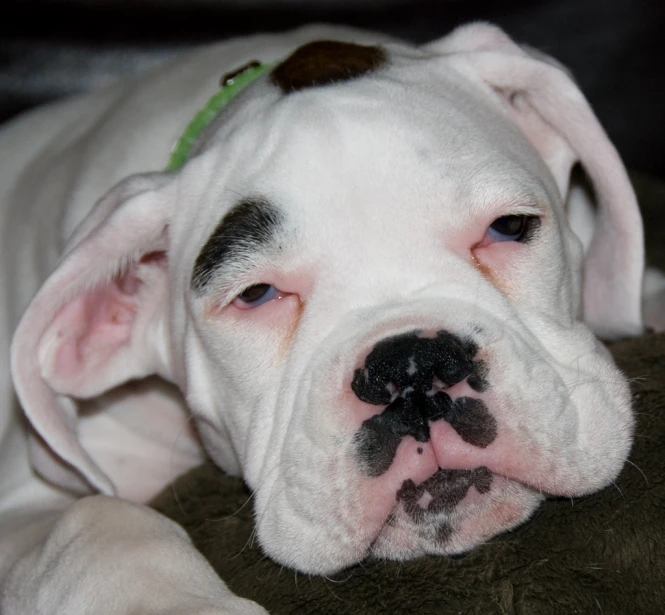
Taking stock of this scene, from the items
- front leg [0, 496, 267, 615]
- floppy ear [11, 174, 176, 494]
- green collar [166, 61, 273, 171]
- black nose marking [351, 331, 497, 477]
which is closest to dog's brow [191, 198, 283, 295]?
floppy ear [11, 174, 176, 494]

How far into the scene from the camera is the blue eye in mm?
2025

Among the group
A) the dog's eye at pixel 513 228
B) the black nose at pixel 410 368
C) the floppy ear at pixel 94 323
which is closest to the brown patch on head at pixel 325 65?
the floppy ear at pixel 94 323

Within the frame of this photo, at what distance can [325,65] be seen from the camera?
7.54 feet

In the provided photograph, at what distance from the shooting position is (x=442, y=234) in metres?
1.96

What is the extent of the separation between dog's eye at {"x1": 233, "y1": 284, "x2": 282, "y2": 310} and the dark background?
6.60 feet

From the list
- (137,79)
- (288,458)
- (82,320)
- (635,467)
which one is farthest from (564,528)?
(137,79)

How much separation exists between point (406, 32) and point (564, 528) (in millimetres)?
2462

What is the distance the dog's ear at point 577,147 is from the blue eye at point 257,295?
2.30 ft

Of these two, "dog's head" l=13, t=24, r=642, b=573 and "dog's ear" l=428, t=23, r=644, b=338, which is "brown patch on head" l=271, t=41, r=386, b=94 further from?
"dog's ear" l=428, t=23, r=644, b=338

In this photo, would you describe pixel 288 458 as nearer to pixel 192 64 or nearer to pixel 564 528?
pixel 564 528

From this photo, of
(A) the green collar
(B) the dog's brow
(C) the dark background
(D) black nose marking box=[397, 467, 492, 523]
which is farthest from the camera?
(C) the dark background

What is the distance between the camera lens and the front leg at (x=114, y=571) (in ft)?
6.06

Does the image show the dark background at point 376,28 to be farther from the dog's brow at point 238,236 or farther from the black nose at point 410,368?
the black nose at point 410,368

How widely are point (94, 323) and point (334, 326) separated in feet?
2.35
